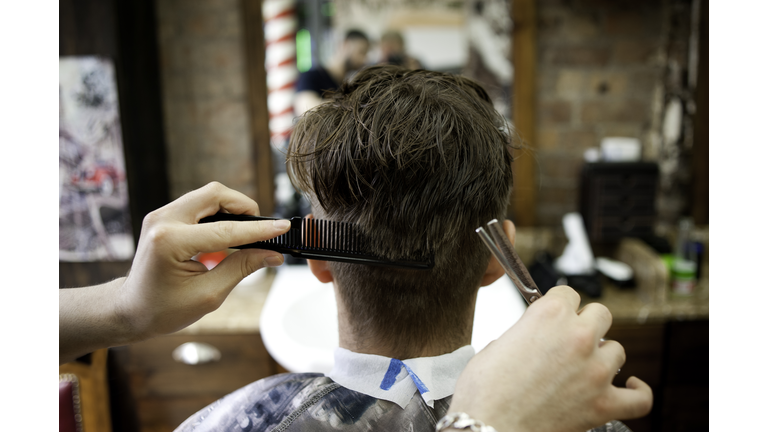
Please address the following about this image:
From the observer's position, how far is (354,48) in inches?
67.4

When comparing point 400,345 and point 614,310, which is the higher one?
point 400,345

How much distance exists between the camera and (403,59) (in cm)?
171

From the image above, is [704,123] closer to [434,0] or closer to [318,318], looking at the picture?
[434,0]

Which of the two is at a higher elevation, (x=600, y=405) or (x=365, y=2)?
(x=365, y=2)

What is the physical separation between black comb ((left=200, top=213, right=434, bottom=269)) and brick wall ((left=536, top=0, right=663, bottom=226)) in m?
1.38

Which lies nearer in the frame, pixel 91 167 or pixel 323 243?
pixel 323 243

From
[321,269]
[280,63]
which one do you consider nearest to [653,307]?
[321,269]

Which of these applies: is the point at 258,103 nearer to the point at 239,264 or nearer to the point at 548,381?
the point at 239,264

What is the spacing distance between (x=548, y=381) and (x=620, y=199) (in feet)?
4.52

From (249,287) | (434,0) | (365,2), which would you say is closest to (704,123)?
(434,0)

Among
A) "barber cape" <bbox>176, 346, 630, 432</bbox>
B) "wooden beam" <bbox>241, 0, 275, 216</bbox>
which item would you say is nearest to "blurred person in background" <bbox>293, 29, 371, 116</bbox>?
"wooden beam" <bbox>241, 0, 275, 216</bbox>

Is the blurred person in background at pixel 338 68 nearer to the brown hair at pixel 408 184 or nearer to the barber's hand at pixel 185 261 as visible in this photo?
the brown hair at pixel 408 184

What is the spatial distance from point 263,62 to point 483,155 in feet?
4.44

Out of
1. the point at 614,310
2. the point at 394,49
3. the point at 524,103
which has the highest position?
the point at 394,49
